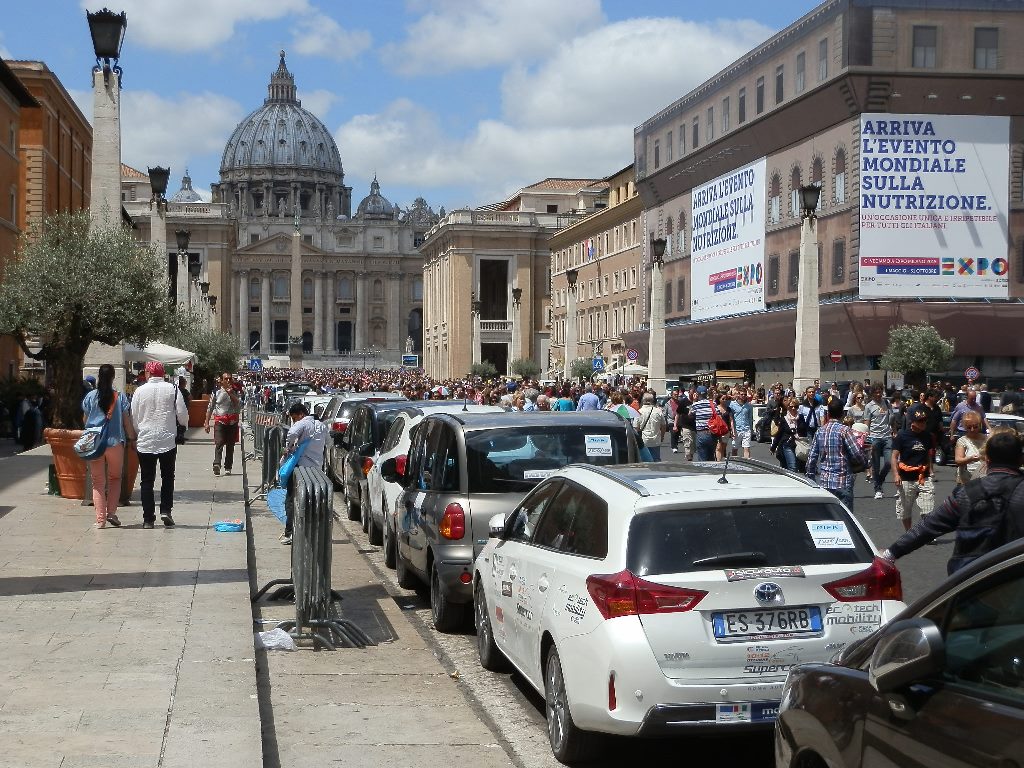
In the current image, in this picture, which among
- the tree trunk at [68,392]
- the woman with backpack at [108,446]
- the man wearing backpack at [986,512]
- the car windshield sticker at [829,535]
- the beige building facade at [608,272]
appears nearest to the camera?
the car windshield sticker at [829,535]

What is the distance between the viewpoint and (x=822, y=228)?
166 feet

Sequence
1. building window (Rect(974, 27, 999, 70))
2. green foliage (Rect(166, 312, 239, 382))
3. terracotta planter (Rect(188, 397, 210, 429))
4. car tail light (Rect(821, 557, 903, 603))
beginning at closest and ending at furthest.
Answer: car tail light (Rect(821, 557, 903, 603))
terracotta planter (Rect(188, 397, 210, 429))
green foliage (Rect(166, 312, 239, 382))
building window (Rect(974, 27, 999, 70))

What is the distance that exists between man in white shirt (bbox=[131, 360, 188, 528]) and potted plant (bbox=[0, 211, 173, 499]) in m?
4.14

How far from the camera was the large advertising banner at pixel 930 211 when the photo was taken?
47.5 m

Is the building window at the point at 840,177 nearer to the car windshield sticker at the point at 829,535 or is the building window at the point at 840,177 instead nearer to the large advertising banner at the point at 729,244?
the large advertising banner at the point at 729,244

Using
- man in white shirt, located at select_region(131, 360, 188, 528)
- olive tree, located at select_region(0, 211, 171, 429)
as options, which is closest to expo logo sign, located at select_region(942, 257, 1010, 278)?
olive tree, located at select_region(0, 211, 171, 429)

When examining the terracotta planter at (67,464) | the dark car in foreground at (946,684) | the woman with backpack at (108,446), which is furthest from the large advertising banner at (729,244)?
the dark car in foreground at (946,684)

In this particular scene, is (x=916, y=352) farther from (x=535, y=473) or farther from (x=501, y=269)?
(x=501, y=269)

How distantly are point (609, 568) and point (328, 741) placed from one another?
178cm

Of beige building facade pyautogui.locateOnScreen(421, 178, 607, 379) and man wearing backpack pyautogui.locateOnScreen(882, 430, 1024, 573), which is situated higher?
beige building facade pyautogui.locateOnScreen(421, 178, 607, 379)

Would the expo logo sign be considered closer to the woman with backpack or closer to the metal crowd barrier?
the woman with backpack

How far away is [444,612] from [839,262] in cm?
4107

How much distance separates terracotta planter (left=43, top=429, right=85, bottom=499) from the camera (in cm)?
1644

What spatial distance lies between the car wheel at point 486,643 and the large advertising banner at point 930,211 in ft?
134
